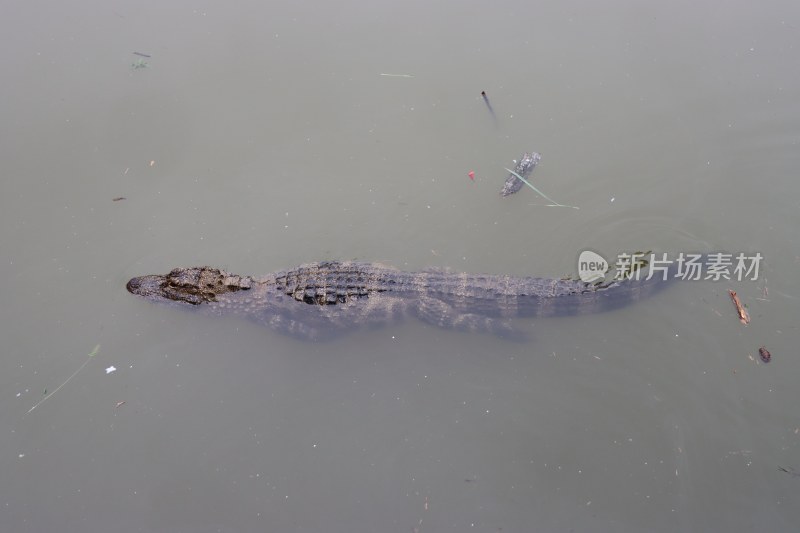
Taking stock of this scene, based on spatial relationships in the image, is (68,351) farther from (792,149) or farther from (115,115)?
(792,149)

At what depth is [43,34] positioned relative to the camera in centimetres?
622

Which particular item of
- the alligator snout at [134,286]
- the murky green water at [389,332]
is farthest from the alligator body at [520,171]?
the alligator snout at [134,286]

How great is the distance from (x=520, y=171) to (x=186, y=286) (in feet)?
11.1

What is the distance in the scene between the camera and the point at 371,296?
4.50 m

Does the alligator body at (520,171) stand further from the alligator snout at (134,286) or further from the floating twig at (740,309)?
the alligator snout at (134,286)

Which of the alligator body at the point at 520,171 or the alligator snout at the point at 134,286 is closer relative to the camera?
the alligator snout at the point at 134,286

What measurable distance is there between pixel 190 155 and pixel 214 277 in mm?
1565

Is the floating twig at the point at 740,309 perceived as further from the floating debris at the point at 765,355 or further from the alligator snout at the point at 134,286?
the alligator snout at the point at 134,286

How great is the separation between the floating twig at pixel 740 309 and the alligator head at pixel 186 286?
437cm

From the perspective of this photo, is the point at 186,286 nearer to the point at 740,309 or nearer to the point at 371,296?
the point at 371,296

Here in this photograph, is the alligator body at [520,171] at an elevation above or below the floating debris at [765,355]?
above

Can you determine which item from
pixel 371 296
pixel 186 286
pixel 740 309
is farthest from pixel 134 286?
pixel 740 309

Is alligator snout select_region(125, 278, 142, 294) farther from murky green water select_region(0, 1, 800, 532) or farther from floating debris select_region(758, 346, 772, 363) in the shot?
floating debris select_region(758, 346, 772, 363)

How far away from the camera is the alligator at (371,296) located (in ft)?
14.1
